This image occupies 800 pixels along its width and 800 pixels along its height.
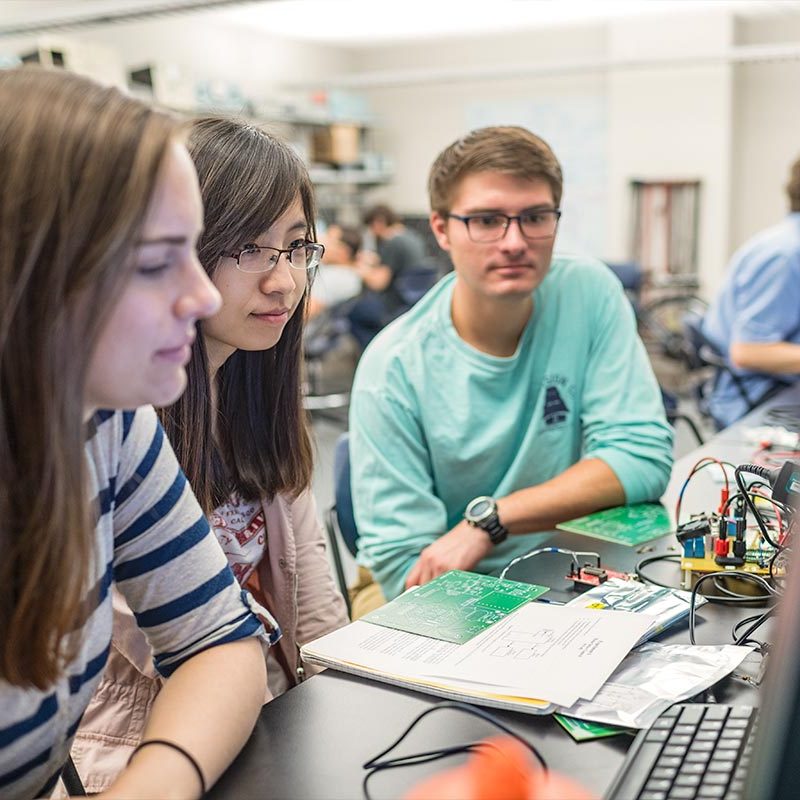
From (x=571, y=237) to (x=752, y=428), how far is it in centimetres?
645

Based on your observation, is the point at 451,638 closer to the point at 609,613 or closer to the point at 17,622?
the point at 609,613

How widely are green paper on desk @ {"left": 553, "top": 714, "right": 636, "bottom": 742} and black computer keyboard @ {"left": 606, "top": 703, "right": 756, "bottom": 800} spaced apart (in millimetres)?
41

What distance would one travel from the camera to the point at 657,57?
293 inches

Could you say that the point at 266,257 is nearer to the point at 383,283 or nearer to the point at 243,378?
the point at 243,378

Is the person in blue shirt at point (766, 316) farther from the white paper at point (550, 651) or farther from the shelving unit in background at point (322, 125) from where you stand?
the shelving unit in background at point (322, 125)

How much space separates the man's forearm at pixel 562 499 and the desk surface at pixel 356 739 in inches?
22.1

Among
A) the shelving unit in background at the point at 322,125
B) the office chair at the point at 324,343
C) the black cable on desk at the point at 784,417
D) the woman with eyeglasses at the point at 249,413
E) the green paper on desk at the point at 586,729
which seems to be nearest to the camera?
the green paper on desk at the point at 586,729

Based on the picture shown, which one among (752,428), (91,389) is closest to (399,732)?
(91,389)

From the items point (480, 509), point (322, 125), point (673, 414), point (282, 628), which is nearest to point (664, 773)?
point (282, 628)

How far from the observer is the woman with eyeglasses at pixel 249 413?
1.29m

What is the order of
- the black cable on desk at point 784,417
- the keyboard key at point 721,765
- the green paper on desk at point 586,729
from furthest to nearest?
the black cable on desk at point 784,417
the green paper on desk at point 586,729
the keyboard key at point 721,765

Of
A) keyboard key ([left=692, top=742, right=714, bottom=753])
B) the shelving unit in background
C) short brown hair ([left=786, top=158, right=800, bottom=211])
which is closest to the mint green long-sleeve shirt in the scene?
keyboard key ([left=692, top=742, right=714, bottom=753])

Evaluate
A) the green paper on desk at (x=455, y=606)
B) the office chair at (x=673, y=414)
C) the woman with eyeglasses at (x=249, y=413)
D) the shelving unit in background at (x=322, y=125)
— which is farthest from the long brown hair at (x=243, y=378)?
the shelving unit in background at (x=322, y=125)

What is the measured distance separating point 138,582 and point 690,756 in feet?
1.86
